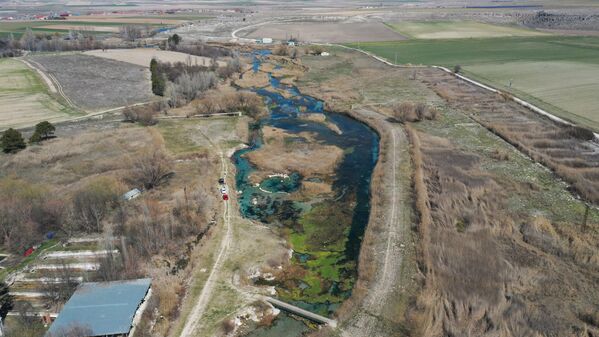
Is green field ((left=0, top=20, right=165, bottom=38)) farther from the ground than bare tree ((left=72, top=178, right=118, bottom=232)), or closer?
farther from the ground

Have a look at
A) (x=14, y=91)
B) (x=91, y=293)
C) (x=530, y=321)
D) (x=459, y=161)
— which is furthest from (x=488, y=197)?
(x=14, y=91)

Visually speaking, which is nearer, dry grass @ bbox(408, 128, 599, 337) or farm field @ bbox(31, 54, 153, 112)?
dry grass @ bbox(408, 128, 599, 337)

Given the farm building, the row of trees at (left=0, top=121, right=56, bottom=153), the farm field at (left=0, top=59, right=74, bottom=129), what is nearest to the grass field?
the farm field at (left=0, top=59, right=74, bottom=129)

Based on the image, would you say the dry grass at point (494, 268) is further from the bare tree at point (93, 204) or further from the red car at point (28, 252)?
the red car at point (28, 252)

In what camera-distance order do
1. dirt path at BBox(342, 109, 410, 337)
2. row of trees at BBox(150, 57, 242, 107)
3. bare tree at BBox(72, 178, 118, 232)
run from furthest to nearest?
row of trees at BBox(150, 57, 242, 107), bare tree at BBox(72, 178, 118, 232), dirt path at BBox(342, 109, 410, 337)

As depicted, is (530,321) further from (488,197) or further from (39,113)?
(39,113)

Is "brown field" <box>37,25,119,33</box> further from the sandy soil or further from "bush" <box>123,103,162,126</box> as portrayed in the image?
"bush" <box>123,103,162,126</box>
